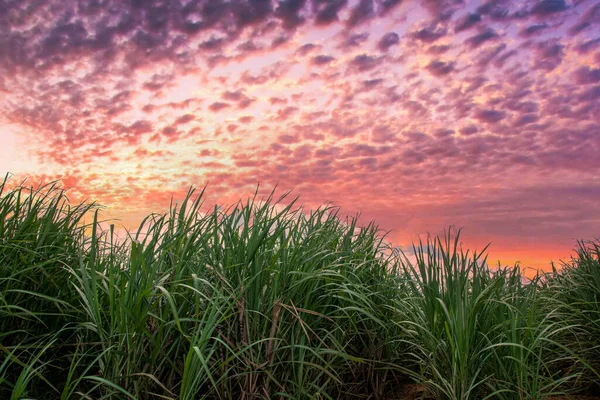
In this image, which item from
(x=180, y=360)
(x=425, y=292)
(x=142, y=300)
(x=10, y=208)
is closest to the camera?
(x=142, y=300)

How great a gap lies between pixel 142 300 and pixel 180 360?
470 mm

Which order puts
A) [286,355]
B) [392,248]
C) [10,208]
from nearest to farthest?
[286,355]
[10,208]
[392,248]

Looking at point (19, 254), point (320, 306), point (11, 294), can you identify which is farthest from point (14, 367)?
point (320, 306)

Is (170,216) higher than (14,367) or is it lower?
higher

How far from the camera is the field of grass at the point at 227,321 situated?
2598 millimetres

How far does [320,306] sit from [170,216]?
1193mm

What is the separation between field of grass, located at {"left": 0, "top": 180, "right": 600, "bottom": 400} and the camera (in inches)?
102

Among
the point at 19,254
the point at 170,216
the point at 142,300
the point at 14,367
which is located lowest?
the point at 14,367

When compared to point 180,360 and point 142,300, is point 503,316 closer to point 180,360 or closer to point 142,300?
point 180,360

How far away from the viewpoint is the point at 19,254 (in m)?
3.39

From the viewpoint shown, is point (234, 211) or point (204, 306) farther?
point (234, 211)

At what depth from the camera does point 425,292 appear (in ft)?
10.6

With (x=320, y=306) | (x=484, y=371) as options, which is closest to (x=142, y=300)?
(x=320, y=306)

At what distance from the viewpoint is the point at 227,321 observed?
278 centimetres
